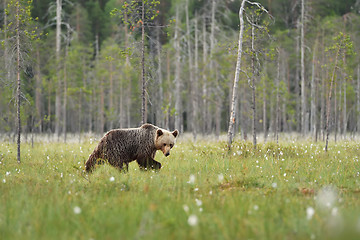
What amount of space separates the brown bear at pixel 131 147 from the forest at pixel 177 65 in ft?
13.6

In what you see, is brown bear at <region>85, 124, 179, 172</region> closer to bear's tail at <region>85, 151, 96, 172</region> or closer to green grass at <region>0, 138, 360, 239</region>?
bear's tail at <region>85, 151, 96, 172</region>

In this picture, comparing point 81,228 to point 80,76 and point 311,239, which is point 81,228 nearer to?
point 311,239

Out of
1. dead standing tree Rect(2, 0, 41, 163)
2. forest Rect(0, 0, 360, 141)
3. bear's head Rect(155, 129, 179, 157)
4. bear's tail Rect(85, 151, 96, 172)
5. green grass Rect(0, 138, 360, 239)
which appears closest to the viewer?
green grass Rect(0, 138, 360, 239)

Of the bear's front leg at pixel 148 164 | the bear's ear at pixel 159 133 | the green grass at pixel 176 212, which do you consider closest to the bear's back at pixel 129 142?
the bear's front leg at pixel 148 164

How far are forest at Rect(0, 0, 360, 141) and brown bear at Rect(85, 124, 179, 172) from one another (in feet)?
13.6

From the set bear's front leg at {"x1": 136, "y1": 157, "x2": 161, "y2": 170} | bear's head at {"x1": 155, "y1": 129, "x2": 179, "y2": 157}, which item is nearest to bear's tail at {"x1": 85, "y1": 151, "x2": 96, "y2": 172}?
bear's front leg at {"x1": 136, "y1": 157, "x2": 161, "y2": 170}

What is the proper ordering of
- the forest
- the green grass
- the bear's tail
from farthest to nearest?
the forest → the bear's tail → the green grass

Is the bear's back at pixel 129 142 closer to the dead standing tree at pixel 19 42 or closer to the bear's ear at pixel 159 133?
the bear's ear at pixel 159 133

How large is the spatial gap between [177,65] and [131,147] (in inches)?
870

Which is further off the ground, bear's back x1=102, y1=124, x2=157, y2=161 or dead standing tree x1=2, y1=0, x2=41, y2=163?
dead standing tree x1=2, y1=0, x2=41, y2=163

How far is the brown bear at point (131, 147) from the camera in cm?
945

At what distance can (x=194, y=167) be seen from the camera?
10.2 metres

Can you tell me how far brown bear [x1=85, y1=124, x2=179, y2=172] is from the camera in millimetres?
9445

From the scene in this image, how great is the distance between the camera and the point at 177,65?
102ft
